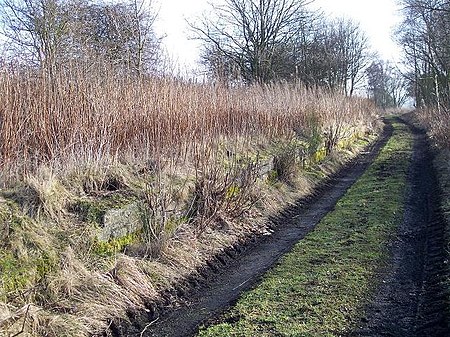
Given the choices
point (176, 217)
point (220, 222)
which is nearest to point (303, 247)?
point (220, 222)

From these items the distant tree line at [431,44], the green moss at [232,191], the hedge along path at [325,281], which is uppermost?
the distant tree line at [431,44]

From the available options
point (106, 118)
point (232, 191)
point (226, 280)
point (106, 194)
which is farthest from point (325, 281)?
point (106, 118)

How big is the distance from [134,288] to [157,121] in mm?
3611

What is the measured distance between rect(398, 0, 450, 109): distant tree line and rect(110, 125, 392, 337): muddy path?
13319mm

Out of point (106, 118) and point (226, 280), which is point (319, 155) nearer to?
point (106, 118)

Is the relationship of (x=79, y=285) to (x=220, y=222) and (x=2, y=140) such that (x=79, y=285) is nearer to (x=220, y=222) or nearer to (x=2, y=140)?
(x=2, y=140)

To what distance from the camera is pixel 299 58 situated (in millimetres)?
26875

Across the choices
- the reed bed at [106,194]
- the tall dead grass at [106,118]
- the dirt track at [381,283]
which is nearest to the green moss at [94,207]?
the reed bed at [106,194]

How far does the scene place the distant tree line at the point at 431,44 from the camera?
1997cm

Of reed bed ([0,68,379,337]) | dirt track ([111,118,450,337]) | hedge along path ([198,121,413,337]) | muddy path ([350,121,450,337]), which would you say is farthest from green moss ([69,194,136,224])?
muddy path ([350,121,450,337])

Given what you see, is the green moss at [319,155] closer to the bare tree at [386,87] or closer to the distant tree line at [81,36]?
the distant tree line at [81,36]

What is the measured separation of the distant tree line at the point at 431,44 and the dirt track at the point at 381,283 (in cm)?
1349

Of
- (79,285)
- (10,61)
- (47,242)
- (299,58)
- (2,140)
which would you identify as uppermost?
(299,58)

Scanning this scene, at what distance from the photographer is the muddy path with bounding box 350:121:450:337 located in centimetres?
396
